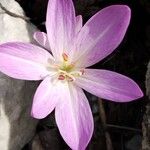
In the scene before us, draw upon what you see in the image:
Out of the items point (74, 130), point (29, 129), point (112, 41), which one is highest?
point (112, 41)

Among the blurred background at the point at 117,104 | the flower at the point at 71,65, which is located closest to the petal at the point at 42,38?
the flower at the point at 71,65

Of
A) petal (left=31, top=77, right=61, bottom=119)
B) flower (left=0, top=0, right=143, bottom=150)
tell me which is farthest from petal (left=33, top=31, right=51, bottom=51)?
petal (left=31, top=77, right=61, bottom=119)

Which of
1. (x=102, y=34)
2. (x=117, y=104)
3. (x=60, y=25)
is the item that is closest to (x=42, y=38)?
(x=60, y=25)

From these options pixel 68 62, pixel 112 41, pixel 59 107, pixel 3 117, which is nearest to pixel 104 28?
pixel 112 41

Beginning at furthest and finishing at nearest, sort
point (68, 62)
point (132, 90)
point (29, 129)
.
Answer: point (29, 129) → point (68, 62) → point (132, 90)

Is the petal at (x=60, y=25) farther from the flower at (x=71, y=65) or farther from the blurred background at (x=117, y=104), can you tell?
the blurred background at (x=117, y=104)

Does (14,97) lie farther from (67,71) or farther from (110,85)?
(110,85)

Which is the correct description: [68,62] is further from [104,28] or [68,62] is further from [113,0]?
[113,0]
